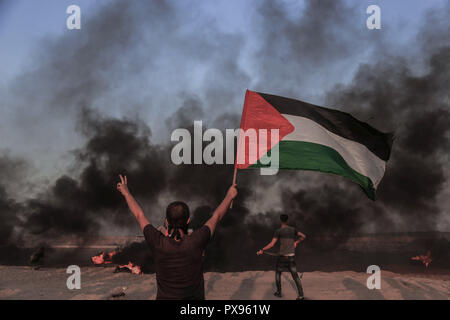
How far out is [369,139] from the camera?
21.1ft

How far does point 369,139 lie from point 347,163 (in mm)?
1007

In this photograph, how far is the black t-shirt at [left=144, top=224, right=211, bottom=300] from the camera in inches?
104

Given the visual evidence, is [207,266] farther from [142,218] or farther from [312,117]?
[142,218]

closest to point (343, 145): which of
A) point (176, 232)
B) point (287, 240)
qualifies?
point (287, 240)

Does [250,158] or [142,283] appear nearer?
[250,158]

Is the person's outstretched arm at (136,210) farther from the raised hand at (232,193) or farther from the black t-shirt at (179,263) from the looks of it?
the raised hand at (232,193)

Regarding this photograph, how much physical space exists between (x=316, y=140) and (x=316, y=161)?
1.62 ft

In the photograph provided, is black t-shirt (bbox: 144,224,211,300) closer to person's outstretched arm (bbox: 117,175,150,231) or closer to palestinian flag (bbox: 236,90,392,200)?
person's outstretched arm (bbox: 117,175,150,231)

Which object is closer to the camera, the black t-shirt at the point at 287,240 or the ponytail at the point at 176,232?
the ponytail at the point at 176,232

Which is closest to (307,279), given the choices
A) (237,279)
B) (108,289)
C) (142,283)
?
(237,279)

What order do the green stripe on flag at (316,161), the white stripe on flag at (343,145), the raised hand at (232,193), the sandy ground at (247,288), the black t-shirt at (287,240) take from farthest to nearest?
the sandy ground at (247,288)
the black t-shirt at (287,240)
the white stripe on flag at (343,145)
the green stripe on flag at (316,161)
the raised hand at (232,193)

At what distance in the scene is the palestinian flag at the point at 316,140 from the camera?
18.2 feet

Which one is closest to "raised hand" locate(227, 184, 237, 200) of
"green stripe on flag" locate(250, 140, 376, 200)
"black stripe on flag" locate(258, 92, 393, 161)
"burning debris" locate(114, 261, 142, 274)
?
"green stripe on flag" locate(250, 140, 376, 200)

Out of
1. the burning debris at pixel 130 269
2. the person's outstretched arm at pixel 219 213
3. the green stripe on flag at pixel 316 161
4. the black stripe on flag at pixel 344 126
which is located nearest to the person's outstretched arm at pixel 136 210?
the person's outstretched arm at pixel 219 213
